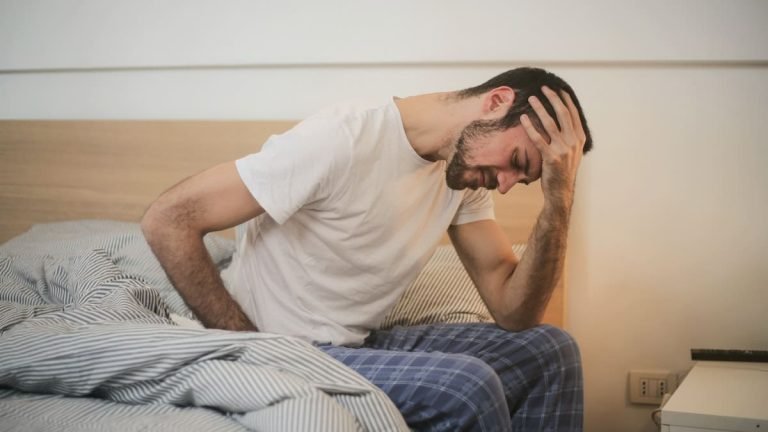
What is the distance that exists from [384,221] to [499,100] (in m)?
0.30

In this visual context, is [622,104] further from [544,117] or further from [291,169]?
[291,169]

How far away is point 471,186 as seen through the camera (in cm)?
164

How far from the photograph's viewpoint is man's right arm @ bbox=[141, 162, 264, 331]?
1.55m

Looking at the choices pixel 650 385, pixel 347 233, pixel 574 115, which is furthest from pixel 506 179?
pixel 650 385

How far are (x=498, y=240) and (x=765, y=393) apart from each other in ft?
2.17

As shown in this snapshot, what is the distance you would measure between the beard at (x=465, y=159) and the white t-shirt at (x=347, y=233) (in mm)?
59

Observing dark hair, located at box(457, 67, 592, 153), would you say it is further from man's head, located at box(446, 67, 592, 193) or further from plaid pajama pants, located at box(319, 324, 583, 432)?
plaid pajama pants, located at box(319, 324, 583, 432)

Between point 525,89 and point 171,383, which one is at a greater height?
point 525,89

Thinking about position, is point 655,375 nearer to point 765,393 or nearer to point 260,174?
point 765,393

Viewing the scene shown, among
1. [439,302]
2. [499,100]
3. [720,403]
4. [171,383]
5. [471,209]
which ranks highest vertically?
[499,100]

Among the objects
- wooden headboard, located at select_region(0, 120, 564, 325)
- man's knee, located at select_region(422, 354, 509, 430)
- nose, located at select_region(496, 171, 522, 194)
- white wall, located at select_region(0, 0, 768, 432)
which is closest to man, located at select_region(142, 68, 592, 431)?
nose, located at select_region(496, 171, 522, 194)

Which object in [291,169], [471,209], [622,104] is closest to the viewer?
[291,169]

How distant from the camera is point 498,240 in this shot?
5.82ft

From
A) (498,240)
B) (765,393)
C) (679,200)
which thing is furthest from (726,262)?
(498,240)
